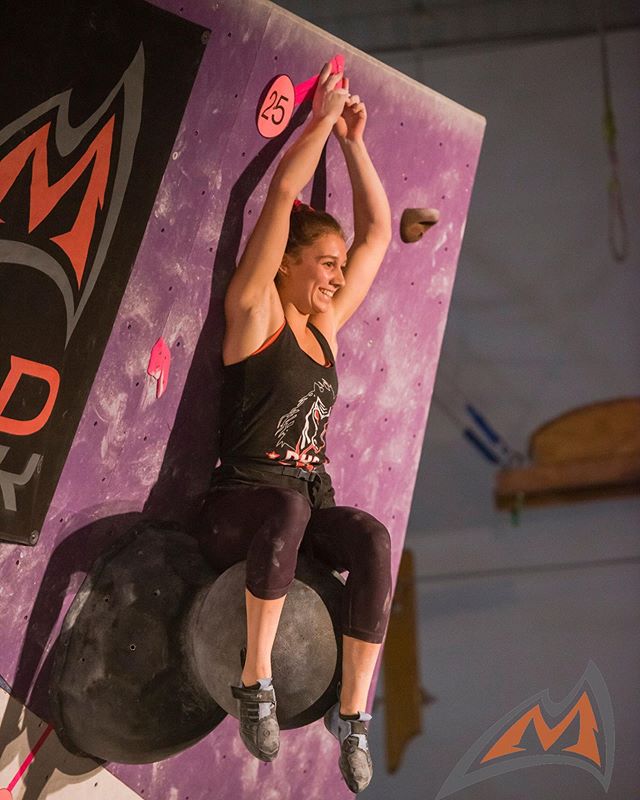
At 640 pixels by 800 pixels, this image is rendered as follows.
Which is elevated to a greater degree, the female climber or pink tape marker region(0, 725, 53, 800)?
the female climber

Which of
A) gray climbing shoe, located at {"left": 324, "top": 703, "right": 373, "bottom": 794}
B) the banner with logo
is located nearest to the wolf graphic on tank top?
the banner with logo

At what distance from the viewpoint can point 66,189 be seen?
233 cm

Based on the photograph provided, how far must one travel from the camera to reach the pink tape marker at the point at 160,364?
2521 mm

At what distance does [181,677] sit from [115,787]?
0.36m

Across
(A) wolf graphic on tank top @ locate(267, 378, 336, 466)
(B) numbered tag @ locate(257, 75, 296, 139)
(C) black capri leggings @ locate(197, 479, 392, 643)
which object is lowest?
(C) black capri leggings @ locate(197, 479, 392, 643)

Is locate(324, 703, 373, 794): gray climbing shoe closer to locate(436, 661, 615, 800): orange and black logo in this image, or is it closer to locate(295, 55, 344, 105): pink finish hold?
locate(436, 661, 615, 800): orange and black logo

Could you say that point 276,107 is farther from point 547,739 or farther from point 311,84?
point 547,739

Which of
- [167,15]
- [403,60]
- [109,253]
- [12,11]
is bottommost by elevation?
[109,253]

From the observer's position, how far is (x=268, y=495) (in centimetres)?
243

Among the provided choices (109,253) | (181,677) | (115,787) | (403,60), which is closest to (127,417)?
(109,253)

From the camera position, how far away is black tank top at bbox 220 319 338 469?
2549 millimetres

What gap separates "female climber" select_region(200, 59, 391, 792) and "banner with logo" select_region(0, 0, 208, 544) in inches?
12.0

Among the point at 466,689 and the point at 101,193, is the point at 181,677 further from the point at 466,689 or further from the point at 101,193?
the point at 466,689

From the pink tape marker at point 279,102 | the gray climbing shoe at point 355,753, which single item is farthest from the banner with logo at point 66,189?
the gray climbing shoe at point 355,753
